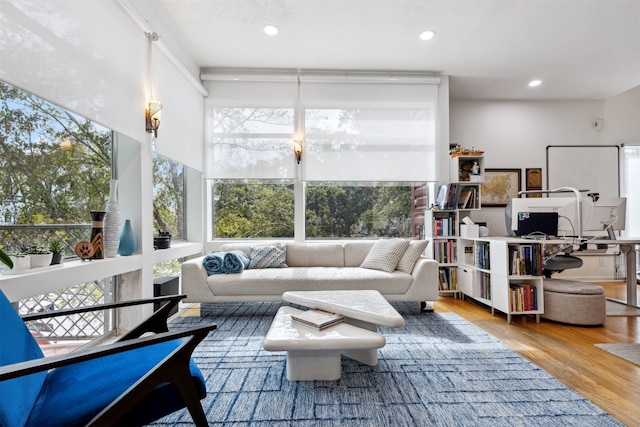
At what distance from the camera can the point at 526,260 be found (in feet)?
9.25

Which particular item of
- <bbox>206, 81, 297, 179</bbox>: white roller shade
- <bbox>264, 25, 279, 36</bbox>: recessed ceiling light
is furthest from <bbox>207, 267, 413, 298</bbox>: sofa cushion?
<bbox>264, 25, 279, 36</bbox>: recessed ceiling light

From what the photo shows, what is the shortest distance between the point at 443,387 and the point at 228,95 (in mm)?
3856

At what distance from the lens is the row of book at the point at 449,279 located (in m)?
3.74

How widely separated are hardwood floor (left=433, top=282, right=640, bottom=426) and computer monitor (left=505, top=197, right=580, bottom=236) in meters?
0.92

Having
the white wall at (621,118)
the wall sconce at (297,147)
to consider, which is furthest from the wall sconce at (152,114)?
the white wall at (621,118)

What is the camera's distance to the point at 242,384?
1768mm

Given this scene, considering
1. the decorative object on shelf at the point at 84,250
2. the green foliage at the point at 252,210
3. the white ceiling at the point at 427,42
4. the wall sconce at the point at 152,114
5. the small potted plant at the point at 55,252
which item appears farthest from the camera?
the green foliage at the point at 252,210

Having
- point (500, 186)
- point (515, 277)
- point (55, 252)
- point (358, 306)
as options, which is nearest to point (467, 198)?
point (500, 186)

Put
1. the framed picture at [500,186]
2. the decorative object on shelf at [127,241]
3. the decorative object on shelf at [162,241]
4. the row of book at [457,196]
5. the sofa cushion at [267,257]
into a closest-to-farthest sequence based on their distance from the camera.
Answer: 1. the decorative object on shelf at [127,241]
2. the decorative object on shelf at [162,241]
3. the sofa cushion at [267,257]
4. the row of book at [457,196]
5. the framed picture at [500,186]

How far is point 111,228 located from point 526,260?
3538 millimetres

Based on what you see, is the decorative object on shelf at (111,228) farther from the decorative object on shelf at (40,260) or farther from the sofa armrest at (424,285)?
the sofa armrest at (424,285)

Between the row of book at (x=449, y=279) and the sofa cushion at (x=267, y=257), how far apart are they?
77.7 inches

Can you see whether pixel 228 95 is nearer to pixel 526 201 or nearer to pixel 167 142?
pixel 167 142

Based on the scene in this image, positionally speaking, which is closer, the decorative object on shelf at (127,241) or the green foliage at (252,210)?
the decorative object on shelf at (127,241)
